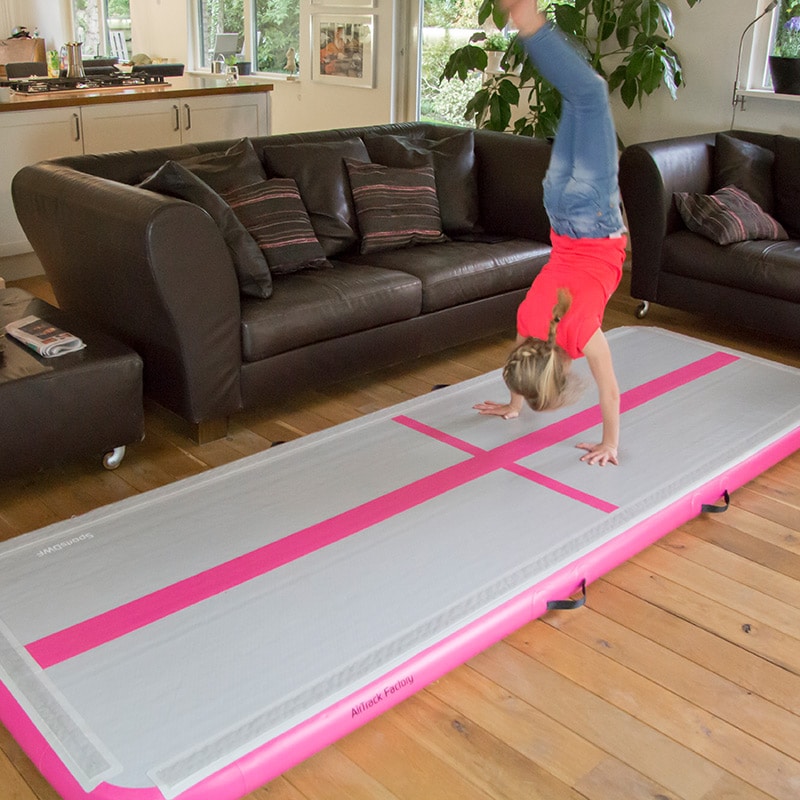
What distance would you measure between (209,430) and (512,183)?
1.91 m

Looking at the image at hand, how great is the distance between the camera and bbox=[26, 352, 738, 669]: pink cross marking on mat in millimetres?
1970

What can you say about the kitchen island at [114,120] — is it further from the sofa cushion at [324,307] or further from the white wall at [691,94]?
the sofa cushion at [324,307]

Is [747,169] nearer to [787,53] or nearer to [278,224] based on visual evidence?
[787,53]

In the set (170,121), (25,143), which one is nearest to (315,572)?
(25,143)

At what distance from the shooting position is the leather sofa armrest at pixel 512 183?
164 inches

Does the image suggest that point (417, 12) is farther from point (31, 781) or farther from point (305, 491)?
point (31, 781)

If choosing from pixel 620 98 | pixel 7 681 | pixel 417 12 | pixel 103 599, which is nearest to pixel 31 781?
pixel 7 681

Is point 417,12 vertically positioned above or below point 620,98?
above

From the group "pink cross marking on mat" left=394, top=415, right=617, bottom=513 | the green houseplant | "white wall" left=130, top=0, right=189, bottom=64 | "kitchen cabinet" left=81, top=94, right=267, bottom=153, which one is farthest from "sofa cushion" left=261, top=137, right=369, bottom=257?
"white wall" left=130, top=0, right=189, bottom=64

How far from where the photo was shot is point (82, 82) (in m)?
5.55

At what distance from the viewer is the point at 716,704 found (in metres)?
2.02

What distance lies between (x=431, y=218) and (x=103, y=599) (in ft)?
8.00

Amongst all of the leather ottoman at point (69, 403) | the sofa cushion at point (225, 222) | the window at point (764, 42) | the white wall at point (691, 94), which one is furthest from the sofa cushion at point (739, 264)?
the leather ottoman at point (69, 403)

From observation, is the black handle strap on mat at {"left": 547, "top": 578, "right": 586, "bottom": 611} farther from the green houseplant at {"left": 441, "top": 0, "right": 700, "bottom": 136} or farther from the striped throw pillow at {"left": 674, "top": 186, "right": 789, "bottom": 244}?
the green houseplant at {"left": 441, "top": 0, "right": 700, "bottom": 136}
